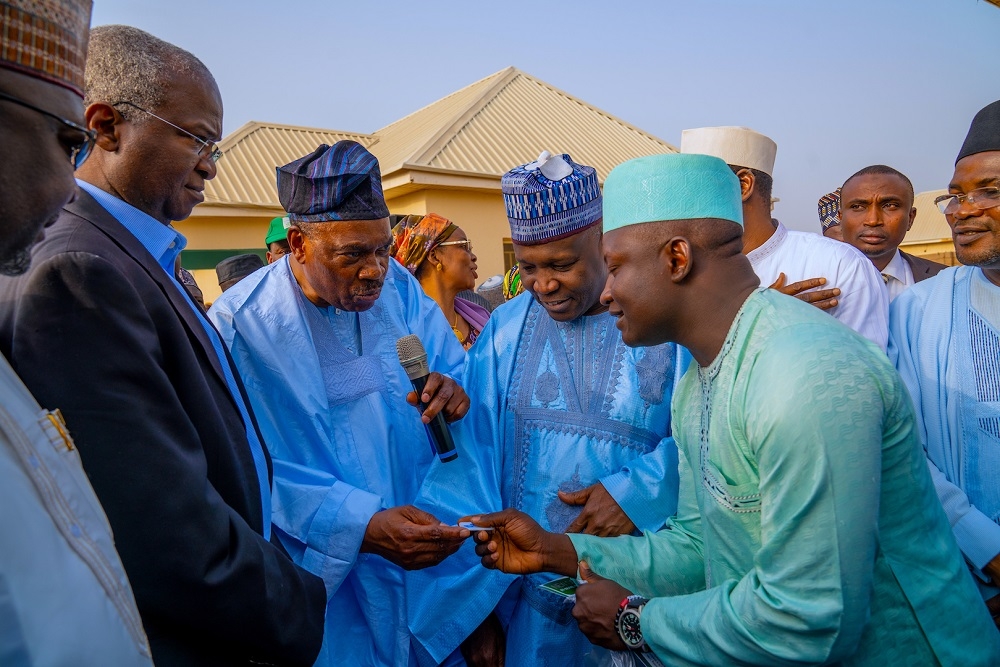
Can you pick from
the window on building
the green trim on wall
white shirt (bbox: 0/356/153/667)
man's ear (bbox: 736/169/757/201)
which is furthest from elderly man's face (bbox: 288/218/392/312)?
the green trim on wall

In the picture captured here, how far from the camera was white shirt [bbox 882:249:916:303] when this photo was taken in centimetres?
528

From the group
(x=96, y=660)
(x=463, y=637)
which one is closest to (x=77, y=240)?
(x=96, y=660)

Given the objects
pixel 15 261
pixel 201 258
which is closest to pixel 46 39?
pixel 15 261

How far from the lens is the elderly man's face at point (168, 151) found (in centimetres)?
206

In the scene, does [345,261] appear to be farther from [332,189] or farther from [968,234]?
[968,234]

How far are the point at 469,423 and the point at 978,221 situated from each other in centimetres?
216

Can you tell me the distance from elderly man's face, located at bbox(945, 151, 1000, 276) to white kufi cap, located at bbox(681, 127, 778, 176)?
140 centimetres

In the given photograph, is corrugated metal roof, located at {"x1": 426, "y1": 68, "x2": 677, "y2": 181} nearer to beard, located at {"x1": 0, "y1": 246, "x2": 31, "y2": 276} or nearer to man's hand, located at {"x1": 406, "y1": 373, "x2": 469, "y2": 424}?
man's hand, located at {"x1": 406, "y1": 373, "x2": 469, "y2": 424}

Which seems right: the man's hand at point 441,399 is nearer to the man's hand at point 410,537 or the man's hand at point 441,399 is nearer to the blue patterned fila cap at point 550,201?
the man's hand at point 410,537

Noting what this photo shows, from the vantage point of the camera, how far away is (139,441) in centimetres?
156

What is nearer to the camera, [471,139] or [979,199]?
[979,199]

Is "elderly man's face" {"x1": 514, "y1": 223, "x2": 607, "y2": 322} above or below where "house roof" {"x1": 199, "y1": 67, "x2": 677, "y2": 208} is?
below

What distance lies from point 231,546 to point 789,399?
144cm

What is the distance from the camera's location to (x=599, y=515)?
261 cm
